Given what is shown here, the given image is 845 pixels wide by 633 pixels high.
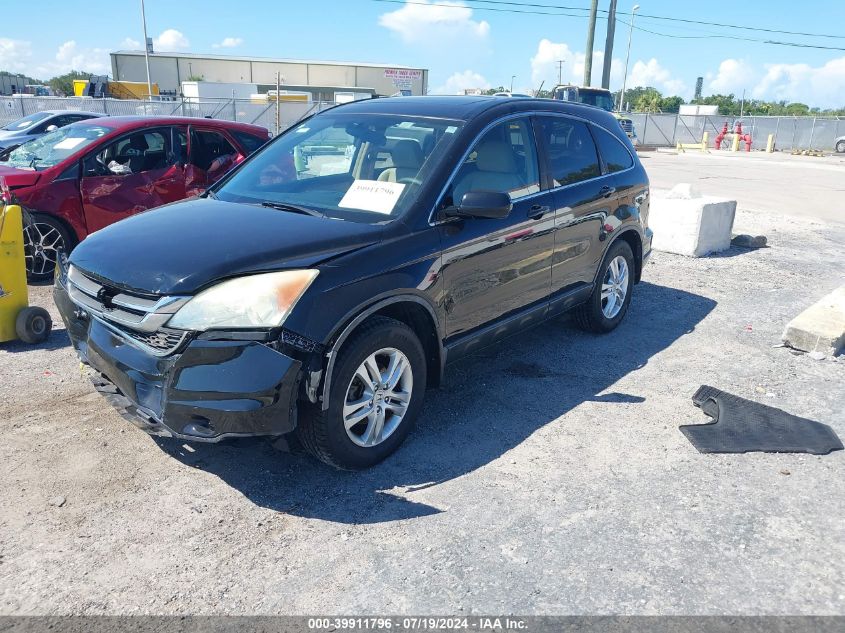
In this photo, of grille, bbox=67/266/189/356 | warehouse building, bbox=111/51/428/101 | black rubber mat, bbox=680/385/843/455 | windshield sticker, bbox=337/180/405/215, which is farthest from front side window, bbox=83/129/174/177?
warehouse building, bbox=111/51/428/101

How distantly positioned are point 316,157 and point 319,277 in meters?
1.65

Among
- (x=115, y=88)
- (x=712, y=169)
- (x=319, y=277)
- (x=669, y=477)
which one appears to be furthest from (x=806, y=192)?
(x=115, y=88)

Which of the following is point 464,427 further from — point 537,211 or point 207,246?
point 207,246

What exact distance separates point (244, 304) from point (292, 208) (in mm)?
991

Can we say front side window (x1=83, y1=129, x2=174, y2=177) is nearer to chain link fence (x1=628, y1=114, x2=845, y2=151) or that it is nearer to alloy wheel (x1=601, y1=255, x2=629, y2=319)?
alloy wheel (x1=601, y1=255, x2=629, y2=319)

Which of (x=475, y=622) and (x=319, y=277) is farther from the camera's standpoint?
(x=319, y=277)

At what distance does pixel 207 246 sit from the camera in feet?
10.5

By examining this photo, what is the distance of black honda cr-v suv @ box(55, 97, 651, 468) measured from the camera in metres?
2.96

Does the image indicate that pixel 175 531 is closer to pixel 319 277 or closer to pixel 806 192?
pixel 319 277

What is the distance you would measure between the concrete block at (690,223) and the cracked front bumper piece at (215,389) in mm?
7061

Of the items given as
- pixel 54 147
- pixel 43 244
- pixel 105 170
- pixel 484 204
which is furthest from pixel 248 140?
pixel 484 204

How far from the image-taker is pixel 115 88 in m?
42.2

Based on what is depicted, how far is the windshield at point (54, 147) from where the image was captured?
7.23 metres

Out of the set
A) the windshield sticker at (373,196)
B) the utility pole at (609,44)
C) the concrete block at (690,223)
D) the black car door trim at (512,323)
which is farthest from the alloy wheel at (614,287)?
the utility pole at (609,44)
